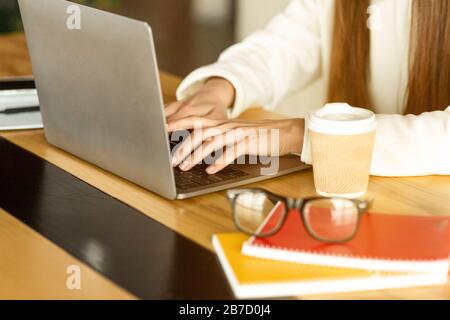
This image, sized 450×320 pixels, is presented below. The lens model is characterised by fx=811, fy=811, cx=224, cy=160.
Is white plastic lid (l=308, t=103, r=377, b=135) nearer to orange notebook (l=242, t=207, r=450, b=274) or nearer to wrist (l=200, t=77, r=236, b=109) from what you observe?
orange notebook (l=242, t=207, r=450, b=274)

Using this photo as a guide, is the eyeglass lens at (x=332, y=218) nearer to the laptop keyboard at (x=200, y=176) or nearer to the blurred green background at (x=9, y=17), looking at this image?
the laptop keyboard at (x=200, y=176)

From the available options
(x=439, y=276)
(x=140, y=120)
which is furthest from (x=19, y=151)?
(x=439, y=276)

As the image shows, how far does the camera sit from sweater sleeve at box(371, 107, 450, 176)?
3.99 ft

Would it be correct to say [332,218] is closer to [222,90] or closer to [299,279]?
[299,279]

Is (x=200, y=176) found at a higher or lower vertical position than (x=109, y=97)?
lower

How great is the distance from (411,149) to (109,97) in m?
0.45

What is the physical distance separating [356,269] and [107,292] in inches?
10.7

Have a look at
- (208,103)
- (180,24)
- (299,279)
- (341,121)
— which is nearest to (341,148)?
(341,121)

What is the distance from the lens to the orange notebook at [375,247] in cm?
88

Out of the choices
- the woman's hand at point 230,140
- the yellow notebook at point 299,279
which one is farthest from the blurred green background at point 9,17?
the yellow notebook at point 299,279

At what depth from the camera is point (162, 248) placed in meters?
0.97

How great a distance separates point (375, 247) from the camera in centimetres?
92

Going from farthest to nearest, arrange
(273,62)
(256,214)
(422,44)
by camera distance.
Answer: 1. (273,62)
2. (422,44)
3. (256,214)

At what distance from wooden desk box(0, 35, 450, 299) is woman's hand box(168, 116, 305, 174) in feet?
0.21
